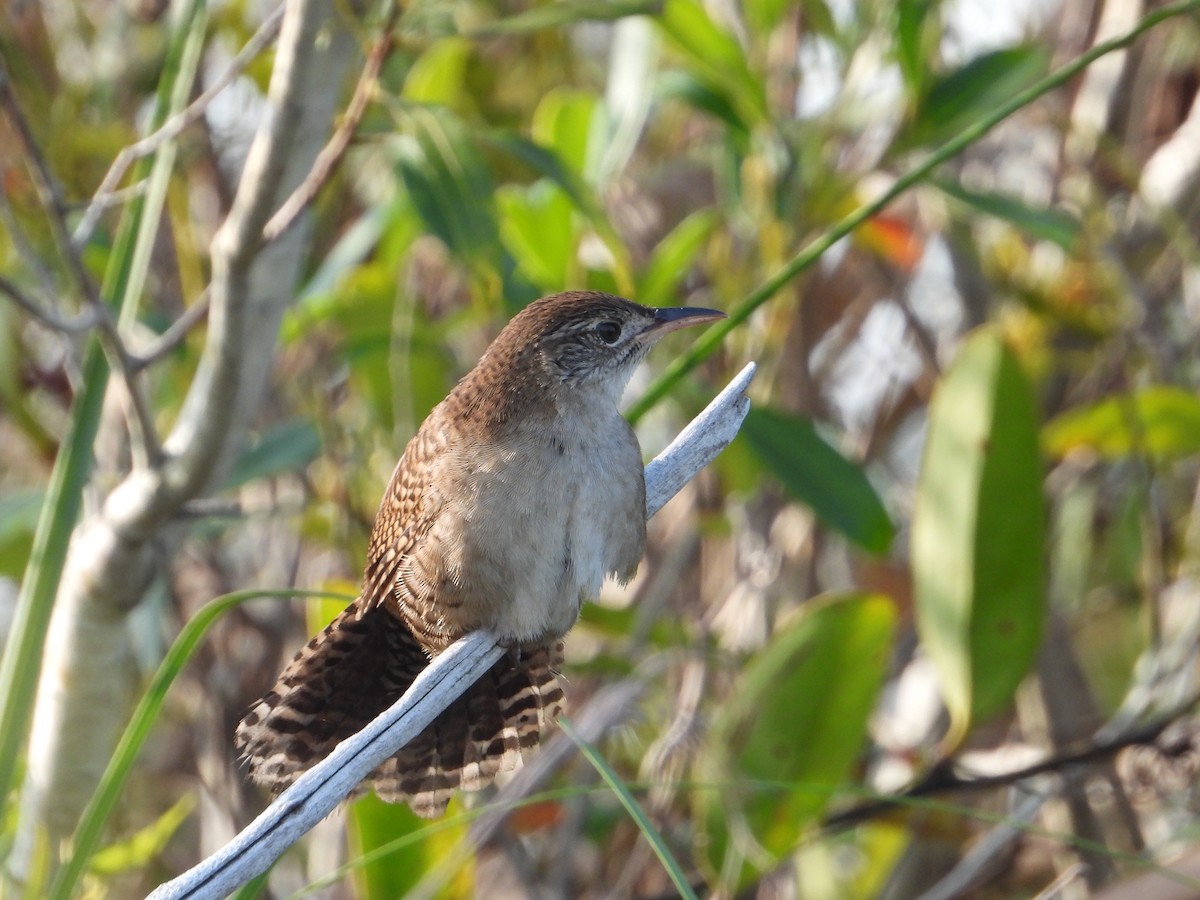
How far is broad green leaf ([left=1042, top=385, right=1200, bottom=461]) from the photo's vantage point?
3494mm

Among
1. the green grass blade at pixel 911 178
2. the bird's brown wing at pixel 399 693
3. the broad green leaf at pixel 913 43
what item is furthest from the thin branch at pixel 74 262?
the broad green leaf at pixel 913 43

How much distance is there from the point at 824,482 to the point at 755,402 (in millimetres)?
274

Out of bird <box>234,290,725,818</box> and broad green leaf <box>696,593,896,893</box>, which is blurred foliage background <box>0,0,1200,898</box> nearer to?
broad green leaf <box>696,593,896,893</box>

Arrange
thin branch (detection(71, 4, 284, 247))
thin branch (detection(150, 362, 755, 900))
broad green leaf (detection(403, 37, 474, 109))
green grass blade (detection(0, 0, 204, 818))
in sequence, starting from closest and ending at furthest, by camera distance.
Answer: thin branch (detection(150, 362, 755, 900)), green grass blade (detection(0, 0, 204, 818)), thin branch (detection(71, 4, 284, 247)), broad green leaf (detection(403, 37, 474, 109))

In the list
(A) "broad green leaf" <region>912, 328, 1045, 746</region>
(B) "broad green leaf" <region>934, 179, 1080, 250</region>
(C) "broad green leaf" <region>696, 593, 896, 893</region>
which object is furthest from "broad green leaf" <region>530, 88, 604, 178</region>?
(C) "broad green leaf" <region>696, 593, 896, 893</region>

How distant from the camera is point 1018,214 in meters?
3.29

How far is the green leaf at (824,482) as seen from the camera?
10.4ft

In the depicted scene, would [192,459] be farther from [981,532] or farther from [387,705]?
[981,532]

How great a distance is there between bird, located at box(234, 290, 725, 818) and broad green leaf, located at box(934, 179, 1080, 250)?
2.55ft

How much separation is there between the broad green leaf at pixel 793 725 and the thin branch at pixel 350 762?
90 centimetres

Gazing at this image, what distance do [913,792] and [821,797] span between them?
0.19m

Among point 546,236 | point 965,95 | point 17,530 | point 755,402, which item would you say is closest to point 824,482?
point 755,402

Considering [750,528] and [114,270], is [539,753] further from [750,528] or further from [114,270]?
[114,270]

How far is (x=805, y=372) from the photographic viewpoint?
4.32 meters
